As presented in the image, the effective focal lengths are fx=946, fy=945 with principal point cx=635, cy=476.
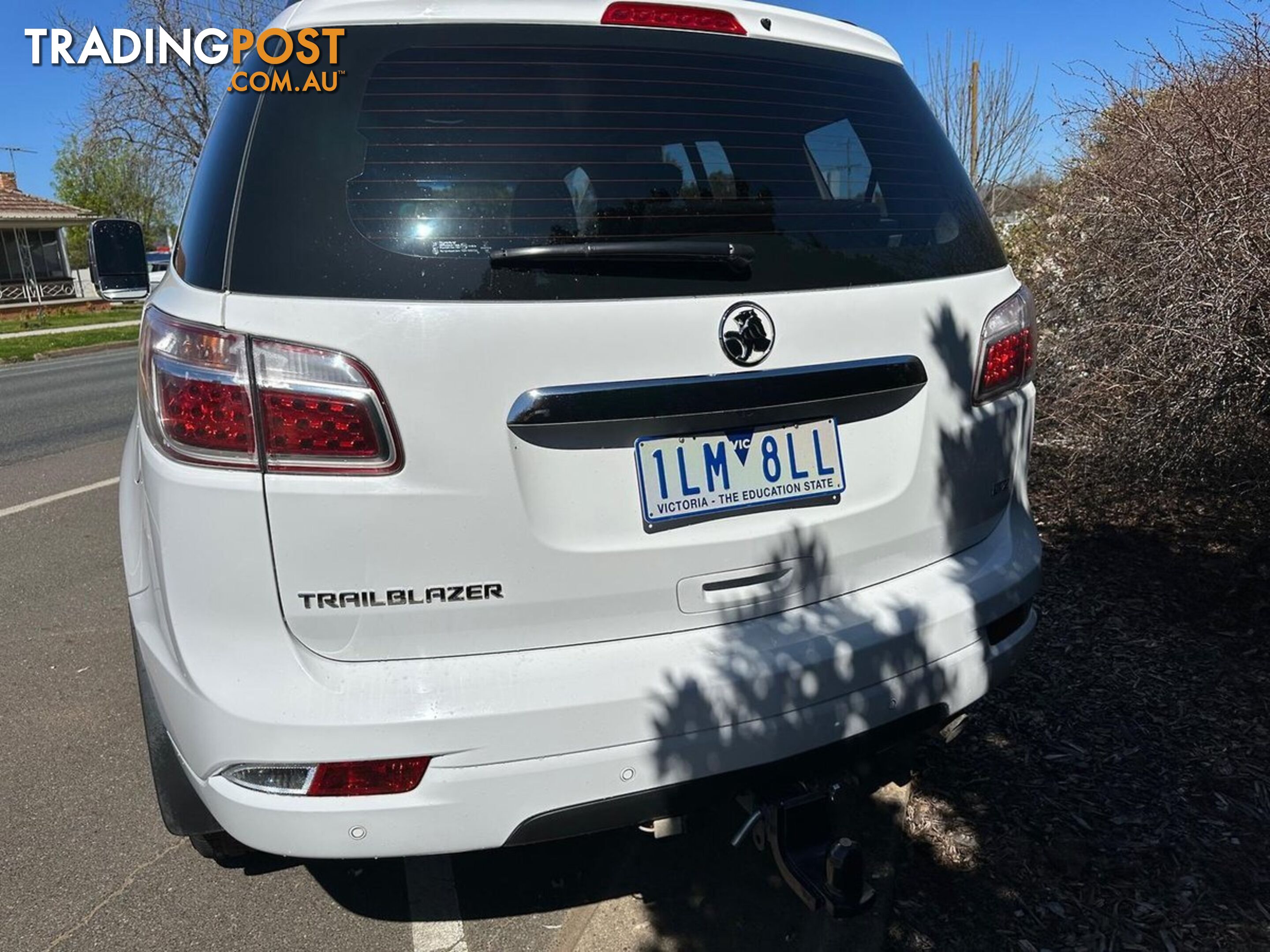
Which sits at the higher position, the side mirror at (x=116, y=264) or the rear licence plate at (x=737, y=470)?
the side mirror at (x=116, y=264)

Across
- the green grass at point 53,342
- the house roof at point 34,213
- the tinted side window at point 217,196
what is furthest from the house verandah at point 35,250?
the tinted side window at point 217,196

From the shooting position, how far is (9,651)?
3.76 metres

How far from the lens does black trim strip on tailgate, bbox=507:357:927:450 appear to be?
1.72m

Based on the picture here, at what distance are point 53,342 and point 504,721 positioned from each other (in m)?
22.0

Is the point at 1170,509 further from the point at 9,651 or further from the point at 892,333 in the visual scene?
the point at 9,651

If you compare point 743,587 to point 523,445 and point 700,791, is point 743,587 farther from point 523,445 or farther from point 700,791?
point 523,445

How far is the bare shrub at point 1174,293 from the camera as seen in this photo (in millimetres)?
4176

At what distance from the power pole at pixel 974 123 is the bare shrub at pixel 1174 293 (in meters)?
9.29

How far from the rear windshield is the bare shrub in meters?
2.75

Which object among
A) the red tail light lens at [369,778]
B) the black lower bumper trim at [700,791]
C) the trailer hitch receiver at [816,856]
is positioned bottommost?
the trailer hitch receiver at [816,856]

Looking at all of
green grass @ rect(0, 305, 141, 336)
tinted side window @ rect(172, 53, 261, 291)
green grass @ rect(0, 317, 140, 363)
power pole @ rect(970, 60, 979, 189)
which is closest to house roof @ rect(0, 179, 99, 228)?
green grass @ rect(0, 305, 141, 336)

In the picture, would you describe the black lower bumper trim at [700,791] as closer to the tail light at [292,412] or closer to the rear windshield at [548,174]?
the tail light at [292,412]

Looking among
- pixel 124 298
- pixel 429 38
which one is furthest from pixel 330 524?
pixel 124 298

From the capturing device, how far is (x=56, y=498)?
6.01 meters
